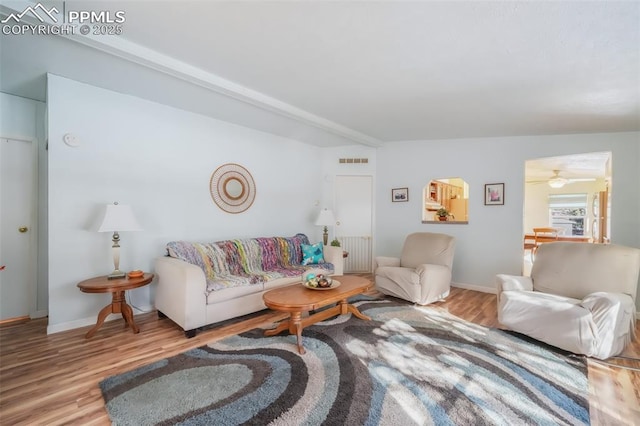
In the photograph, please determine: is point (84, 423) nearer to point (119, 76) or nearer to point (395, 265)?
point (119, 76)

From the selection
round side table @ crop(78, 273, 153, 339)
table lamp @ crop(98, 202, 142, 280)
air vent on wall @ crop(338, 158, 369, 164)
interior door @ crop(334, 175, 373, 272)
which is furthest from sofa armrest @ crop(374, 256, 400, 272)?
table lamp @ crop(98, 202, 142, 280)

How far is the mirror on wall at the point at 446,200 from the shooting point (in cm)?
553

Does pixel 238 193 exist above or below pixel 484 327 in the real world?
above

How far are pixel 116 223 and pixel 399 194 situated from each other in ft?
13.6

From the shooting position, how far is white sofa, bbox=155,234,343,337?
266 centimetres

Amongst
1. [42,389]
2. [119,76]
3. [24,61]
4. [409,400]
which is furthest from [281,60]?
[42,389]

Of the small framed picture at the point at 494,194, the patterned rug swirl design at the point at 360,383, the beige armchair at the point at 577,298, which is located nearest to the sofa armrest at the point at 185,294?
the patterned rug swirl design at the point at 360,383

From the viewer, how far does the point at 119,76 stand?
2676 millimetres

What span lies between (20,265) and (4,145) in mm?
Result: 1278

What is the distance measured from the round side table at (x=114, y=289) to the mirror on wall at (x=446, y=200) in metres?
4.37

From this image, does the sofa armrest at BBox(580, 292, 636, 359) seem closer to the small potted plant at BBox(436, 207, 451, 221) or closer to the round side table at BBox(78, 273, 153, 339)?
the small potted plant at BBox(436, 207, 451, 221)

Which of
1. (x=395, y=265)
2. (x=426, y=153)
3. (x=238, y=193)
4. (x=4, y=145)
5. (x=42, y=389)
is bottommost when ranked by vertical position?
(x=42, y=389)

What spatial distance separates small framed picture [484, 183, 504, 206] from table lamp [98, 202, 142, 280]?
4.69 m

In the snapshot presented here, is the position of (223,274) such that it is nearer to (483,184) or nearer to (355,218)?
(355,218)
